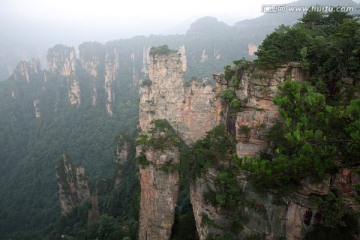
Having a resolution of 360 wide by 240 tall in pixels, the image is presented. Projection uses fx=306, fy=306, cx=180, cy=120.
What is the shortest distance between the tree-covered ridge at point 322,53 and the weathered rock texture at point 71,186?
31.3 meters

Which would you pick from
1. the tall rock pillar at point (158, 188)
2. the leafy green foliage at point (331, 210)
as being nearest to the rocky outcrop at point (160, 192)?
the tall rock pillar at point (158, 188)

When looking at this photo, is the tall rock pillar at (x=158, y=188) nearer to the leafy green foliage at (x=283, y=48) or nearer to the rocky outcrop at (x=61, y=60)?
the leafy green foliage at (x=283, y=48)

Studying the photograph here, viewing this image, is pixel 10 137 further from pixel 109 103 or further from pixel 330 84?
pixel 330 84

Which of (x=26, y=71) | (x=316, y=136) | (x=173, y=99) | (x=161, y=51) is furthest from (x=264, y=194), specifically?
(x=26, y=71)

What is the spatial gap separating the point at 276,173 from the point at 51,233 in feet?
112

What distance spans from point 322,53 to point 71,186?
34291 millimetres

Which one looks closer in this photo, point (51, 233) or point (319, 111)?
point (319, 111)

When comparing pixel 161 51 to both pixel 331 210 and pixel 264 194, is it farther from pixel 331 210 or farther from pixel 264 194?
pixel 331 210

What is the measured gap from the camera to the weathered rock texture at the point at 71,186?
123 ft

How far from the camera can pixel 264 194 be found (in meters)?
11.0

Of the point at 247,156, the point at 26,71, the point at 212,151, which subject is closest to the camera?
the point at 247,156

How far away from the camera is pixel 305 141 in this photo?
751cm

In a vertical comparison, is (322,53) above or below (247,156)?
above

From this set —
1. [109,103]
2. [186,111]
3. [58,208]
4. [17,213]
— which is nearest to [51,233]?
[58,208]
